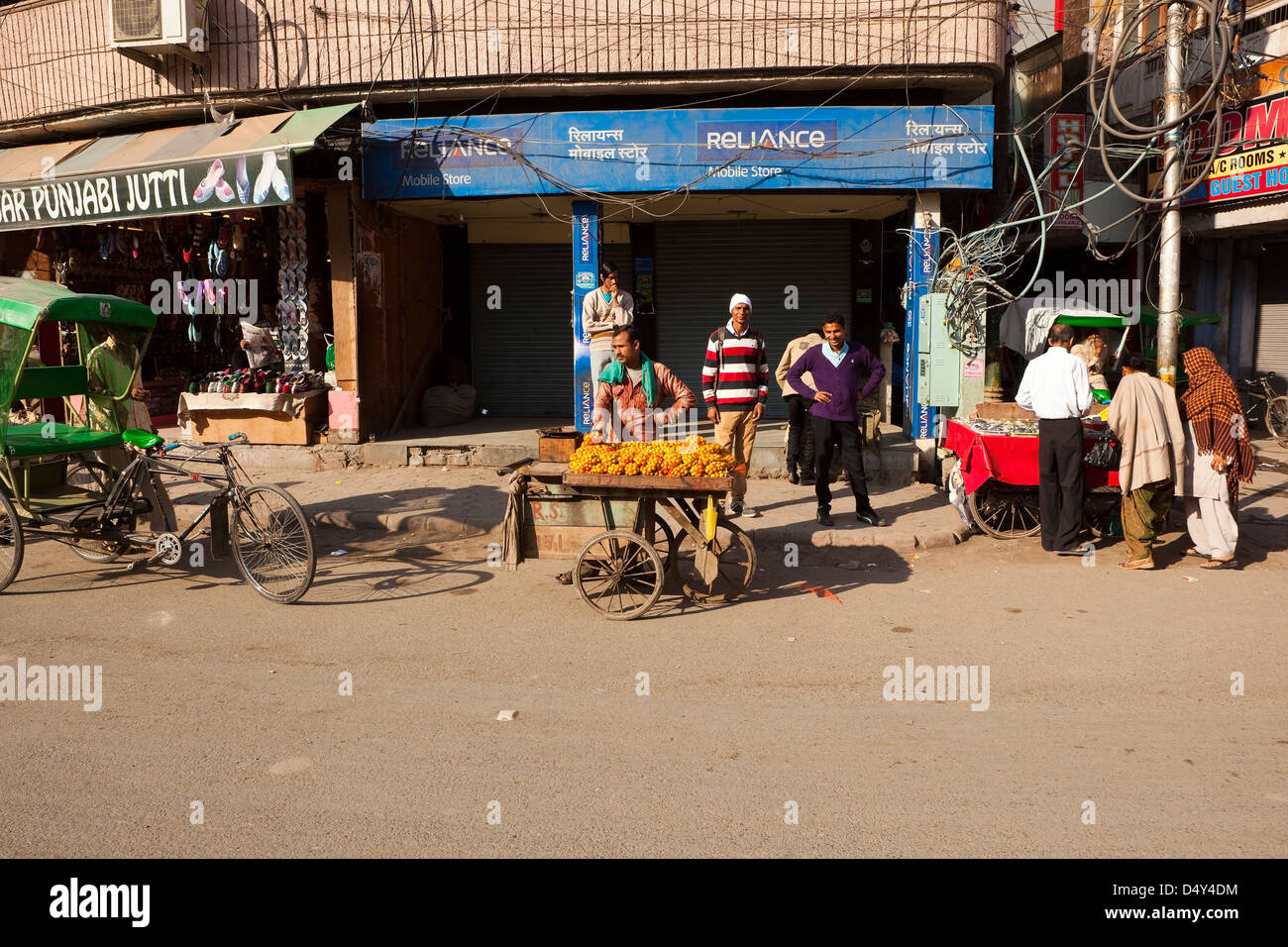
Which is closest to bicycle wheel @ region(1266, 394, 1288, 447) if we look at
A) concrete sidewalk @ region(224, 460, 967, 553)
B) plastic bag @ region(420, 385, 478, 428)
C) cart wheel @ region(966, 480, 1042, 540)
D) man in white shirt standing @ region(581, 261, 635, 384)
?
concrete sidewalk @ region(224, 460, 967, 553)

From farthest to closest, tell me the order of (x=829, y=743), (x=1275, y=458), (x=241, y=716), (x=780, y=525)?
(x=1275, y=458)
(x=780, y=525)
(x=241, y=716)
(x=829, y=743)

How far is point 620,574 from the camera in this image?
6.81 m

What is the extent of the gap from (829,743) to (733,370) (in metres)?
5.25

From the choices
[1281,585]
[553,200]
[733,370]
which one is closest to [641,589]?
[733,370]

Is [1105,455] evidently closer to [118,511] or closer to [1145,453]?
[1145,453]

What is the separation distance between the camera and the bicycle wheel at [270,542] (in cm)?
688

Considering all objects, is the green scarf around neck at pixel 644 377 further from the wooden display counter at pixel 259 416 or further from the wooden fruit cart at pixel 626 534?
the wooden display counter at pixel 259 416

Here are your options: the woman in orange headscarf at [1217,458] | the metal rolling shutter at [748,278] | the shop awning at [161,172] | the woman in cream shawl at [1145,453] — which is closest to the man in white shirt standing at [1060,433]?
the woman in cream shawl at [1145,453]

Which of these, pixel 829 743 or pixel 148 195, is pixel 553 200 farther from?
pixel 829 743

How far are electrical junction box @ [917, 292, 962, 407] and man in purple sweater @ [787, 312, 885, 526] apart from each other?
2.28 metres

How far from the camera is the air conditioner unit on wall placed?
1182cm

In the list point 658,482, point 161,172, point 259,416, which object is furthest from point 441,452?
point 658,482

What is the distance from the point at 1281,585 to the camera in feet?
24.4

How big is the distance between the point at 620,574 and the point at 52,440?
460 cm
